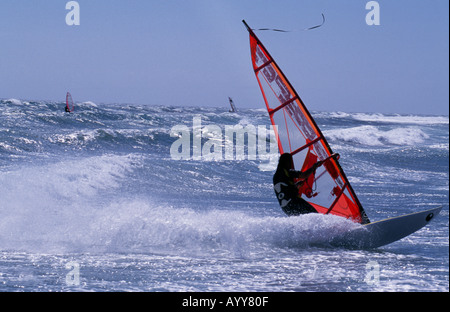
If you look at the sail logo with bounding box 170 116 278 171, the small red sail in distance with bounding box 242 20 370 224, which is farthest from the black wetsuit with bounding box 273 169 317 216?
the sail logo with bounding box 170 116 278 171

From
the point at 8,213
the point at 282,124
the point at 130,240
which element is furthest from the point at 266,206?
the point at 8,213

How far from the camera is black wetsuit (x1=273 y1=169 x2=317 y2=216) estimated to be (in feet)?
18.0

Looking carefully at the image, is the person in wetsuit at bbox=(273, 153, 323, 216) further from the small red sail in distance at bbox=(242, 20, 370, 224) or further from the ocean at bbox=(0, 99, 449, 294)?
the small red sail in distance at bbox=(242, 20, 370, 224)

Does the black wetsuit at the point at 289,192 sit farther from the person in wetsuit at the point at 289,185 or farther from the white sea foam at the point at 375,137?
the white sea foam at the point at 375,137

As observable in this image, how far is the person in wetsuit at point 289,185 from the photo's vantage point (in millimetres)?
5438

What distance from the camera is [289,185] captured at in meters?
5.51

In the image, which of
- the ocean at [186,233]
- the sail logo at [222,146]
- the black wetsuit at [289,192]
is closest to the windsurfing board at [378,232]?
the ocean at [186,233]

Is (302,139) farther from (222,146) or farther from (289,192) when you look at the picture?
(222,146)

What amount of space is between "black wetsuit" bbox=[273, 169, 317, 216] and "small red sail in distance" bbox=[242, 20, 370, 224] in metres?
0.46

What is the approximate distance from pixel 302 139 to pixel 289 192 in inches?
34.8

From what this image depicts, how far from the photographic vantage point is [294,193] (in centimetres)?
557

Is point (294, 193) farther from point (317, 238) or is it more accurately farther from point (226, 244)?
point (226, 244)
